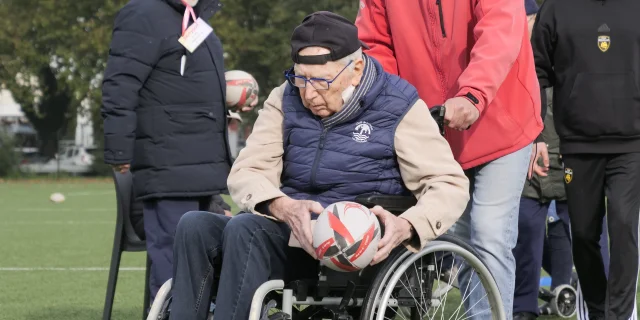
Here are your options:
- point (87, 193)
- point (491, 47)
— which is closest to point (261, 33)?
point (87, 193)

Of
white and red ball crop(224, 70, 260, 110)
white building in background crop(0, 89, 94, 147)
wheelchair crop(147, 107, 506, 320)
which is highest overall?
white and red ball crop(224, 70, 260, 110)

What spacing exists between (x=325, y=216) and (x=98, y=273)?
23.4 ft

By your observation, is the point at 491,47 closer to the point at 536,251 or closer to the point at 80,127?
the point at 536,251

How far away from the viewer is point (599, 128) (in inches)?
259

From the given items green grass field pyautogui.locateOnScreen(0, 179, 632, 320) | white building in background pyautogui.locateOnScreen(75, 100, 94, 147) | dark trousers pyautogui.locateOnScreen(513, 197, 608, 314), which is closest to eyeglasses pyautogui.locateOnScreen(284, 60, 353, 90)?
dark trousers pyautogui.locateOnScreen(513, 197, 608, 314)

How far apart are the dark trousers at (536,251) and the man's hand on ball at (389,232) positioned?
3.06m

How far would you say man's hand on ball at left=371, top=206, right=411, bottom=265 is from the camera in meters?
4.27

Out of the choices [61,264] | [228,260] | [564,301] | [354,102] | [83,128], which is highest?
[354,102]

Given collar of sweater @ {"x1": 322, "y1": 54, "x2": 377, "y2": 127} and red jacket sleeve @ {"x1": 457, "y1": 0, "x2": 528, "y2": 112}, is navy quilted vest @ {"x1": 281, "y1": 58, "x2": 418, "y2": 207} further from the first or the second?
red jacket sleeve @ {"x1": 457, "y1": 0, "x2": 528, "y2": 112}

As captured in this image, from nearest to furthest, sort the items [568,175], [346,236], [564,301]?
[346,236], [568,175], [564,301]

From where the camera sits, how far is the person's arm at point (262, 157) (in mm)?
4637

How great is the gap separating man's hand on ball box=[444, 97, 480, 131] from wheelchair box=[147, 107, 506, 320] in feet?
0.12

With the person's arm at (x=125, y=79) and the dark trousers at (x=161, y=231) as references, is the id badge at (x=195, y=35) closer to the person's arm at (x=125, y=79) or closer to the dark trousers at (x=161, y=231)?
the person's arm at (x=125, y=79)

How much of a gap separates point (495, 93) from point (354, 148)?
2.74ft
